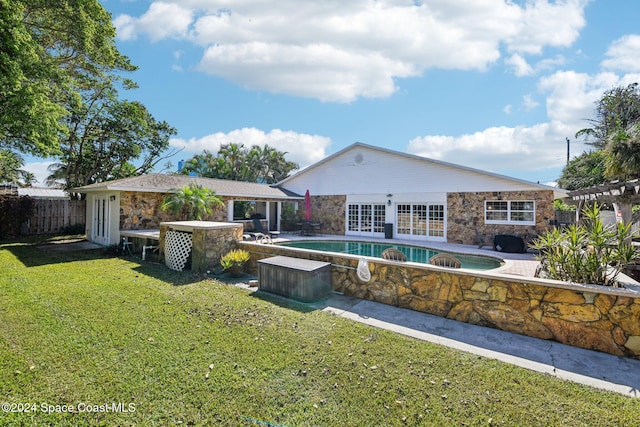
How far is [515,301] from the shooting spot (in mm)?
5367

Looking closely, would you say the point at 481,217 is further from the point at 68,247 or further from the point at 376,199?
the point at 68,247

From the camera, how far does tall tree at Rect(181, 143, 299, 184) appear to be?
33.2 m

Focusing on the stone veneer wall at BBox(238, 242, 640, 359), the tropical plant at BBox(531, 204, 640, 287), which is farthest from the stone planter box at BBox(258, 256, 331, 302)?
the tropical plant at BBox(531, 204, 640, 287)

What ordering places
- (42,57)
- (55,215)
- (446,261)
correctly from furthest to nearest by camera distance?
1. (55,215)
2. (42,57)
3. (446,261)

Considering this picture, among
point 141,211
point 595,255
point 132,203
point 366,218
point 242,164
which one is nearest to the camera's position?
point 595,255

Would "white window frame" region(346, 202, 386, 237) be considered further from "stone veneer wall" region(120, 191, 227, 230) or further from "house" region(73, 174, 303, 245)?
"stone veneer wall" region(120, 191, 227, 230)

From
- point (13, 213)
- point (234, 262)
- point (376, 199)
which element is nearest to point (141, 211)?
point (234, 262)

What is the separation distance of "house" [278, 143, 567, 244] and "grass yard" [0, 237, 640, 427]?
12.7 metres

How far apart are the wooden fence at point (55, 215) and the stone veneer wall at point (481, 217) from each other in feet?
74.3

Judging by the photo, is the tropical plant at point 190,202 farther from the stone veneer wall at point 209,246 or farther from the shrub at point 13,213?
the shrub at point 13,213

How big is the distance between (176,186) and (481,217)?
52.1ft

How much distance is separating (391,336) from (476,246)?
12356 mm

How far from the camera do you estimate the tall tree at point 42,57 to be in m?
9.59

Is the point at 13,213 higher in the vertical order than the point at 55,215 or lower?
higher
